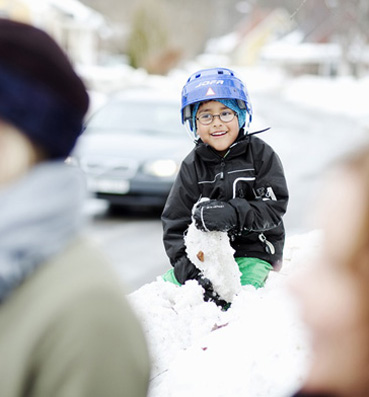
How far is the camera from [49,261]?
144 centimetres

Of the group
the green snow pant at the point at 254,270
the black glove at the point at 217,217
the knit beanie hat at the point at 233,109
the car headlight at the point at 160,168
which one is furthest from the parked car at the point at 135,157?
the black glove at the point at 217,217

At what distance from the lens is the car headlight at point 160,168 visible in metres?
9.64

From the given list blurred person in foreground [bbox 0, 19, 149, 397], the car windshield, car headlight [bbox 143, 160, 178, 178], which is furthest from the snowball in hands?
the car windshield

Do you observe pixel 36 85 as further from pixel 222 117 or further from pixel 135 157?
pixel 135 157

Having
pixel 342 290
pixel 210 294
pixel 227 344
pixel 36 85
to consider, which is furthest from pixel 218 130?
pixel 342 290

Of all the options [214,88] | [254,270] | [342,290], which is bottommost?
[254,270]

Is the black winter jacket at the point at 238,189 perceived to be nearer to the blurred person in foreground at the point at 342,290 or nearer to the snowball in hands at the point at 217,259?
the snowball in hands at the point at 217,259

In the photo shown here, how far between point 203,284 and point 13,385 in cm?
215

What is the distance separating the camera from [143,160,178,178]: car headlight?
9641mm

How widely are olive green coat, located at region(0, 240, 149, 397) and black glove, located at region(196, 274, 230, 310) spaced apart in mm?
2008

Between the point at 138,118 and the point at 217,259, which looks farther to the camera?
the point at 138,118

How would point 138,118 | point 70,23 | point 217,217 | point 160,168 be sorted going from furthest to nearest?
point 70,23
point 138,118
point 160,168
point 217,217

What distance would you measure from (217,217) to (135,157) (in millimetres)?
6605

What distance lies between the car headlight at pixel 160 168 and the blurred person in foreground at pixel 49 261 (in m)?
8.10
